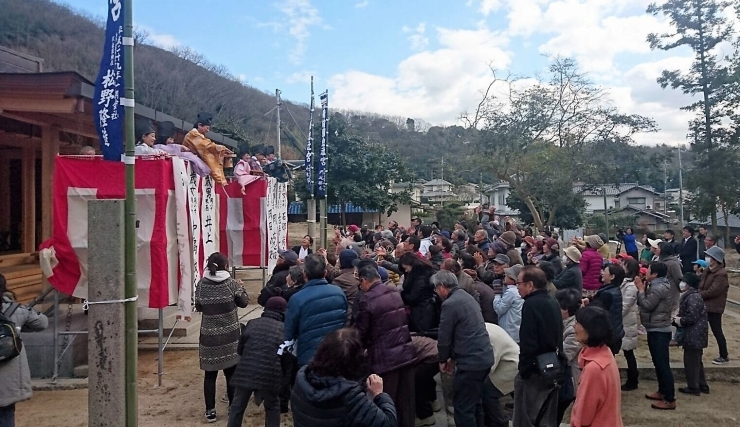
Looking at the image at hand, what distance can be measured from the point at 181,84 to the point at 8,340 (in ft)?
177

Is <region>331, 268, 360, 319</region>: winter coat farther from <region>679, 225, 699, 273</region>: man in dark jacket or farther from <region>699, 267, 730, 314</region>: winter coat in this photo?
<region>679, 225, 699, 273</region>: man in dark jacket

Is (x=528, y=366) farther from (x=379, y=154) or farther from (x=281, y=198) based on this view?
(x=379, y=154)

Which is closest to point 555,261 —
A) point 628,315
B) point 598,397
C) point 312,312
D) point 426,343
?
point 628,315

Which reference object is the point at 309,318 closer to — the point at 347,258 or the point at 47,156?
the point at 347,258

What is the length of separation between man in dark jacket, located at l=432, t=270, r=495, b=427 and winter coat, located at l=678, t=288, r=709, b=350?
3.17 metres

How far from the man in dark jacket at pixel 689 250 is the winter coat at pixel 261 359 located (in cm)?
1015

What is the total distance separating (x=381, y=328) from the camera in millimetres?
4355

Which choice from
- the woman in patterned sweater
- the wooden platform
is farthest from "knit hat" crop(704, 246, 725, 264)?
the wooden platform

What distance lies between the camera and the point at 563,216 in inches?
1174

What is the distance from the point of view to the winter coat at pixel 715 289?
683 cm

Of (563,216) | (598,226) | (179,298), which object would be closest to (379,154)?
(563,216)

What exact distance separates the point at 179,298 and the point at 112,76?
3457 millimetres

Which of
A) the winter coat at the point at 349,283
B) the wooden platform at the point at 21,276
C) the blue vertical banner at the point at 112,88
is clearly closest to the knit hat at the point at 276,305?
the winter coat at the point at 349,283

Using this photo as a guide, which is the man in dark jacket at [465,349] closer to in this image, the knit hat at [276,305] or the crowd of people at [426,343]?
the crowd of people at [426,343]
